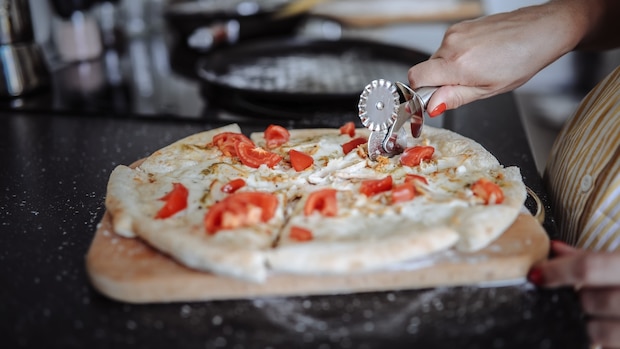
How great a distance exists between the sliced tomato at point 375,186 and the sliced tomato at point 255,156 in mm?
264

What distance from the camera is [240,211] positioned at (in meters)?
1.28

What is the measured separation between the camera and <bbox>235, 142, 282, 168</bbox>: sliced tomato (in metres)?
1.60

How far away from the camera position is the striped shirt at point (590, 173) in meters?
1.38

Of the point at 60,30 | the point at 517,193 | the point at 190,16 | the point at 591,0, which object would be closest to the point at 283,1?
the point at 190,16

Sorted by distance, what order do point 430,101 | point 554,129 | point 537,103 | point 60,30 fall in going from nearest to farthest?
1. point 430,101
2. point 60,30
3. point 554,129
4. point 537,103

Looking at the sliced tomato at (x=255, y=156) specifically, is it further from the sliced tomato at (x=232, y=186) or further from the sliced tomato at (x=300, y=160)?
the sliced tomato at (x=232, y=186)

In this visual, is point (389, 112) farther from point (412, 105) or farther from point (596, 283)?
point (596, 283)

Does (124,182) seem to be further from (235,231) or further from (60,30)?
(60,30)

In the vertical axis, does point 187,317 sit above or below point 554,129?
above

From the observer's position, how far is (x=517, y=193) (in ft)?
4.54

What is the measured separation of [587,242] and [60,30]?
99.5 inches

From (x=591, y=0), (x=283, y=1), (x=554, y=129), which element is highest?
(x=591, y=0)

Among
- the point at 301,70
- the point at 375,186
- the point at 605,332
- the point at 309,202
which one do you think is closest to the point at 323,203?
the point at 309,202

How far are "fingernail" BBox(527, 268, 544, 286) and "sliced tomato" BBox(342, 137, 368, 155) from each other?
60 cm
